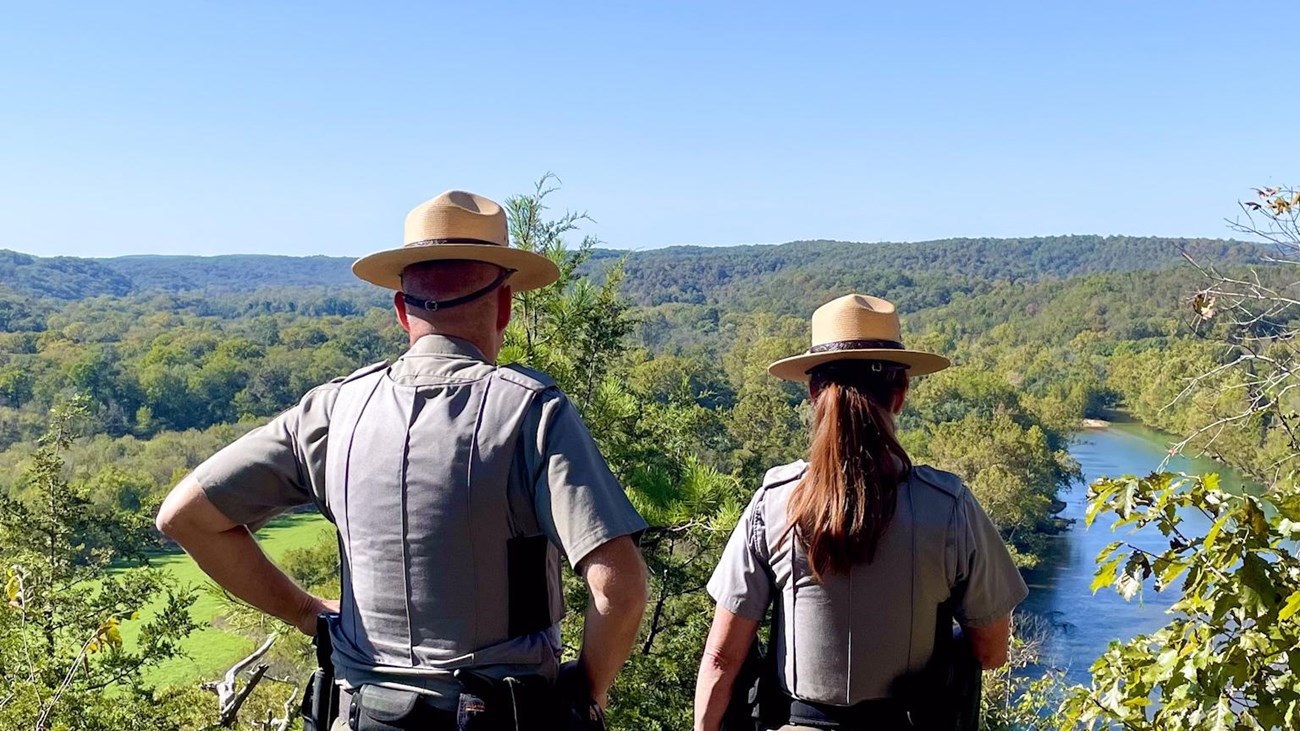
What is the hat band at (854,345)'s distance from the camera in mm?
2193

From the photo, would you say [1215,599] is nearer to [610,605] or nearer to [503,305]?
[610,605]

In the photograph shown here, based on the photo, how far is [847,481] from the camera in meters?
2.02

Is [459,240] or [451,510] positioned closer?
[451,510]

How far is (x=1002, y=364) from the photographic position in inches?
3312

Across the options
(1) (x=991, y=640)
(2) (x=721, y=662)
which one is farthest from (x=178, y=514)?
(1) (x=991, y=640)

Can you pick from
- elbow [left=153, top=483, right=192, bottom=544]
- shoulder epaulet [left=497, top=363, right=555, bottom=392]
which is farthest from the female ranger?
elbow [left=153, top=483, right=192, bottom=544]

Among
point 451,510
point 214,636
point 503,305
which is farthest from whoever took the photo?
point 214,636

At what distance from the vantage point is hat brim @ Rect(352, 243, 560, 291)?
193 centimetres

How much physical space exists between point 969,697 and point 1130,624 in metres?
31.3

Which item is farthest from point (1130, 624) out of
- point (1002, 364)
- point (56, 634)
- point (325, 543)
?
point (1002, 364)

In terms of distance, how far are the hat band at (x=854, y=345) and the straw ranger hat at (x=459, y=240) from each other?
1.92 feet

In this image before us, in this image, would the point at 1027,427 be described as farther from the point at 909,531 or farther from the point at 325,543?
the point at 909,531

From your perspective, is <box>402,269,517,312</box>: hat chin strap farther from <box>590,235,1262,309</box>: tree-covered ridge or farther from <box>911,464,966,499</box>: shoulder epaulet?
<box>590,235,1262,309</box>: tree-covered ridge

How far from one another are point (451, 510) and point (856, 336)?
3.03 feet
